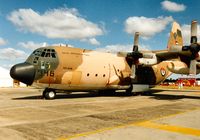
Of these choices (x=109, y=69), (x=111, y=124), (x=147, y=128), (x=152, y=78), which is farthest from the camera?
(x=152, y=78)

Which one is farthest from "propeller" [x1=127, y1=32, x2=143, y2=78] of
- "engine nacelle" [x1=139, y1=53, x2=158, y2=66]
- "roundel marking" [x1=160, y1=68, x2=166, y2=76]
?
"roundel marking" [x1=160, y1=68, x2=166, y2=76]

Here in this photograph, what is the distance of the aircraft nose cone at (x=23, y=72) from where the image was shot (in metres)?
19.2

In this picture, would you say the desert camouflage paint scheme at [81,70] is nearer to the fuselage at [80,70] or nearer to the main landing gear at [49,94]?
the fuselage at [80,70]

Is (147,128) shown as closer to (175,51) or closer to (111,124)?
(111,124)

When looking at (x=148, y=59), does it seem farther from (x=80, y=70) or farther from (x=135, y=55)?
(x=80, y=70)

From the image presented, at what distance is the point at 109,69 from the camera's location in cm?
2489

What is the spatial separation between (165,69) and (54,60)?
15.4 metres

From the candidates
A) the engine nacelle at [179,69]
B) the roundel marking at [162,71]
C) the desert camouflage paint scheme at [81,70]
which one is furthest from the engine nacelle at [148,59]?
the roundel marking at [162,71]

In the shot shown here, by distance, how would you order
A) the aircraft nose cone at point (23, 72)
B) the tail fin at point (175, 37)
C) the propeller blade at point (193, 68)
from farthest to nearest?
1. the tail fin at point (175, 37)
2. the propeller blade at point (193, 68)
3. the aircraft nose cone at point (23, 72)

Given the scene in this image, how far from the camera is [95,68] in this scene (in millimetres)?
23578

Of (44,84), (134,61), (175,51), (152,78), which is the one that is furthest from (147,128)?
(152,78)

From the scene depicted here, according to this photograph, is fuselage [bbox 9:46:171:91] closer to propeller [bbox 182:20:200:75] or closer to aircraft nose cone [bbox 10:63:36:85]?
aircraft nose cone [bbox 10:63:36:85]

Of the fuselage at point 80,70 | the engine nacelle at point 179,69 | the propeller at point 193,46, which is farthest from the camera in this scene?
the engine nacelle at point 179,69

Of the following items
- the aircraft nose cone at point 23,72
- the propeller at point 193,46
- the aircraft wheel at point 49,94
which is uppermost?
the propeller at point 193,46
